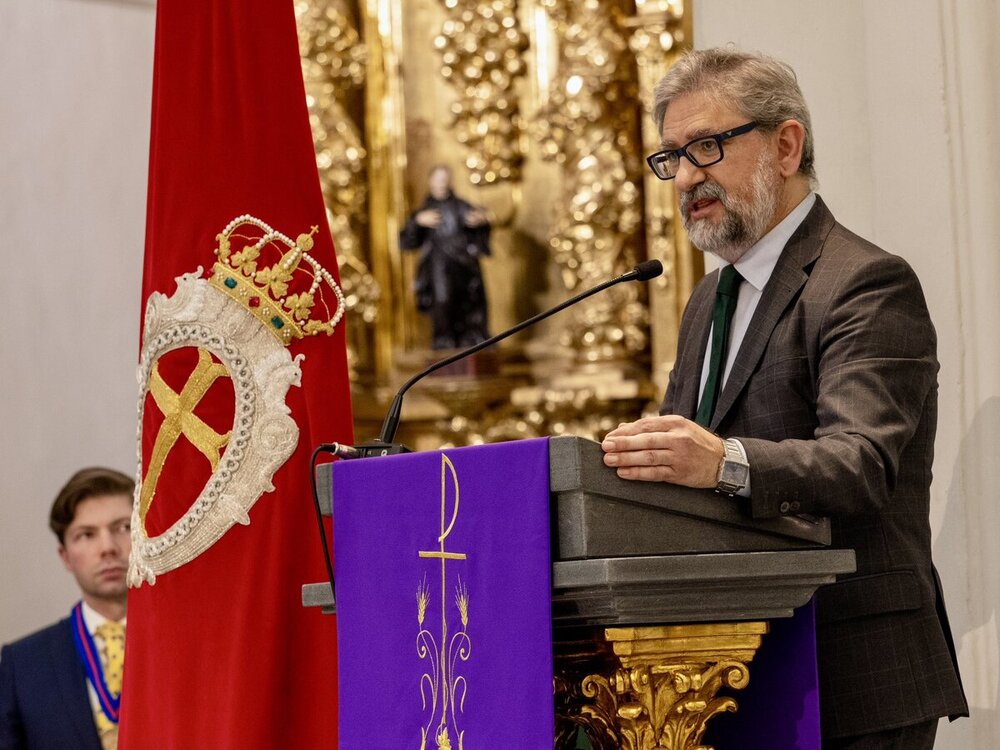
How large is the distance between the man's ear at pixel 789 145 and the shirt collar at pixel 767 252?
0.08 metres

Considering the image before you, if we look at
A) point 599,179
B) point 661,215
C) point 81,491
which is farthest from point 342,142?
point 81,491

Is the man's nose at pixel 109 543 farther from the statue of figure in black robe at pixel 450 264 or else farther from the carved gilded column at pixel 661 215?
the statue of figure in black robe at pixel 450 264

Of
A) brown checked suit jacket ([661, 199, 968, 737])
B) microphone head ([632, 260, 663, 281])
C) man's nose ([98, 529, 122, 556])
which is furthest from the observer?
man's nose ([98, 529, 122, 556])

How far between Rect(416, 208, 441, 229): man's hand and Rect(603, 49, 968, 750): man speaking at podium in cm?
585

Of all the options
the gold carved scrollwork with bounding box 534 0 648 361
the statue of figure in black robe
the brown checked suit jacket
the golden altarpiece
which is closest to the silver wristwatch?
the brown checked suit jacket

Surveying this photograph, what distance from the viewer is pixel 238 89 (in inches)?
131

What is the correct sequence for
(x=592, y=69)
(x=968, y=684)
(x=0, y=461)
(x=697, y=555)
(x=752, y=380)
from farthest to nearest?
(x=592, y=69) → (x=0, y=461) → (x=968, y=684) → (x=752, y=380) → (x=697, y=555)

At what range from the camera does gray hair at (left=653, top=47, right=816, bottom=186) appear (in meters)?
2.68

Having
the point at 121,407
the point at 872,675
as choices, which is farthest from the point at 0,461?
the point at 872,675

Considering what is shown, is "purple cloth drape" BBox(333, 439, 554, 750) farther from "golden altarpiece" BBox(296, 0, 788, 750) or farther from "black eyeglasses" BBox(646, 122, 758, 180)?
"golden altarpiece" BBox(296, 0, 788, 750)

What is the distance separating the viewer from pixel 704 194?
2697 millimetres

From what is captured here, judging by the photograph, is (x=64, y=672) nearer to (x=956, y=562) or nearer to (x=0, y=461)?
(x=0, y=461)

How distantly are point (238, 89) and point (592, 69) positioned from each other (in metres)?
5.20

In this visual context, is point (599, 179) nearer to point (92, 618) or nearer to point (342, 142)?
point (342, 142)
